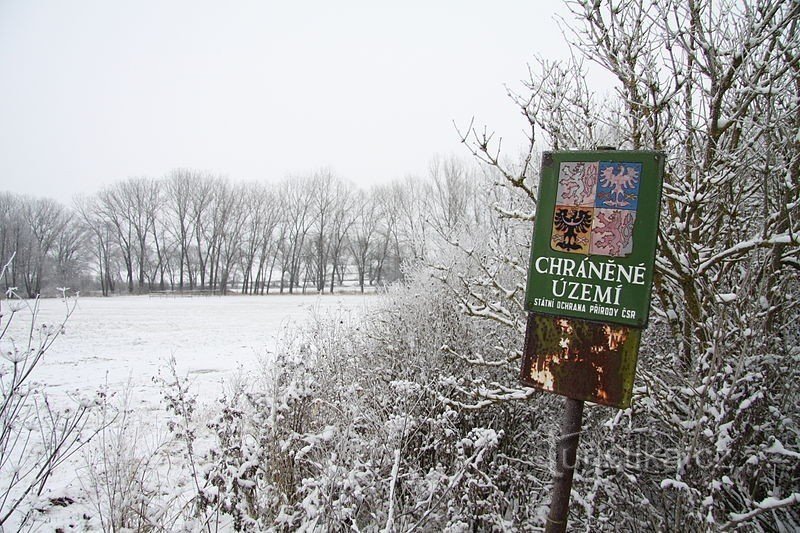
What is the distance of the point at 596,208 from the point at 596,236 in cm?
13

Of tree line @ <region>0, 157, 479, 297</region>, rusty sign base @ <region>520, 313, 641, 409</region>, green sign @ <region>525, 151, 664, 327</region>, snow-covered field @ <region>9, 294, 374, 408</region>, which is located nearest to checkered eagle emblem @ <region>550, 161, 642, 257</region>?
green sign @ <region>525, 151, 664, 327</region>

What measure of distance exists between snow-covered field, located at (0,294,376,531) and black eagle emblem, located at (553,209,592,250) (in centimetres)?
345

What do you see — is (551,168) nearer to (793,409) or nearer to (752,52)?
(752,52)

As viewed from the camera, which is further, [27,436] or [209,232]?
[209,232]

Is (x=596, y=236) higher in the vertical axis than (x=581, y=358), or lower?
higher

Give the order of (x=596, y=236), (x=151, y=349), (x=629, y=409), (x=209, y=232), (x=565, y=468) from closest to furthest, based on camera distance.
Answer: (x=596, y=236), (x=565, y=468), (x=629, y=409), (x=151, y=349), (x=209, y=232)

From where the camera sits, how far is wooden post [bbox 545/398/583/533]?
2094 mm

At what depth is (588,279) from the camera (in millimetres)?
1996

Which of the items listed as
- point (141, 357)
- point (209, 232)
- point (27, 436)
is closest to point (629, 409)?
point (27, 436)

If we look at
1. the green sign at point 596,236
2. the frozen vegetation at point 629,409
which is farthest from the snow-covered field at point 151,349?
the green sign at point 596,236

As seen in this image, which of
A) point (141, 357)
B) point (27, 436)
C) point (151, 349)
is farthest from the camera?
point (151, 349)

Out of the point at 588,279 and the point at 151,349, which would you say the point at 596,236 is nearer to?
the point at 588,279

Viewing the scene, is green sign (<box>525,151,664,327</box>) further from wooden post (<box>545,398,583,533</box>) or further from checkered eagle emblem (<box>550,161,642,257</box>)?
→ wooden post (<box>545,398,583,533</box>)

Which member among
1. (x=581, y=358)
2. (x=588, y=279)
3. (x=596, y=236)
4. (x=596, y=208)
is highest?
(x=596, y=208)
